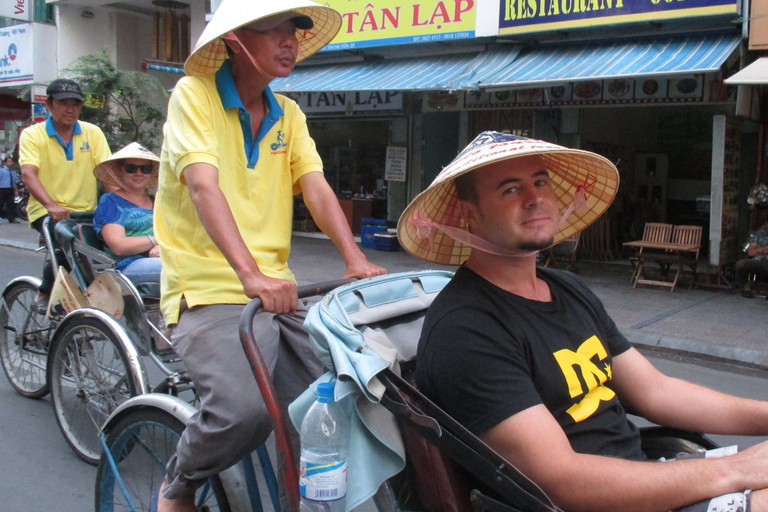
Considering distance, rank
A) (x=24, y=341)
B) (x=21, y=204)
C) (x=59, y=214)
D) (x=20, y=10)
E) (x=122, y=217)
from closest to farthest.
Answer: (x=122, y=217) < (x=59, y=214) < (x=24, y=341) < (x=20, y=10) < (x=21, y=204)

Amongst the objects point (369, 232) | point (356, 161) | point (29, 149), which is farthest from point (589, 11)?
point (29, 149)

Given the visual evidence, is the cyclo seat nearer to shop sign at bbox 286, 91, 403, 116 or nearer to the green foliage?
the green foliage

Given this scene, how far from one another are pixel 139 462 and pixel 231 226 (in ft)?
3.51

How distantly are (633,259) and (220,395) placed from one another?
845cm

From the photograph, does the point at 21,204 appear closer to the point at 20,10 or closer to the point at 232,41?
the point at 20,10

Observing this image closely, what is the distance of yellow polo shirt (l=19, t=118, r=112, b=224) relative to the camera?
5.01 meters

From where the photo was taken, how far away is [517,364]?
1.77 meters

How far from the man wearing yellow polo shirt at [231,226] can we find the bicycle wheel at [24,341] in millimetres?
2654

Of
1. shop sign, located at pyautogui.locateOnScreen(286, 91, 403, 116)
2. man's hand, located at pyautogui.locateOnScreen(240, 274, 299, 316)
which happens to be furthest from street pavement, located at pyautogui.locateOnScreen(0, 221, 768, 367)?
man's hand, located at pyautogui.locateOnScreen(240, 274, 299, 316)

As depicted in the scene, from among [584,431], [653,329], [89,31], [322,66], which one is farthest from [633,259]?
[89,31]

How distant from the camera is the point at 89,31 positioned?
17.5 m

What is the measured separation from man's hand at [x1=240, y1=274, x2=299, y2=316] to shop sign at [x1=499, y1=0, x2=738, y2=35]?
26.9 ft

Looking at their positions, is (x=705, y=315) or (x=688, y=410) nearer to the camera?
(x=688, y=410)

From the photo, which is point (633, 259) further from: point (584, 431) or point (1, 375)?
point (584, 431)
